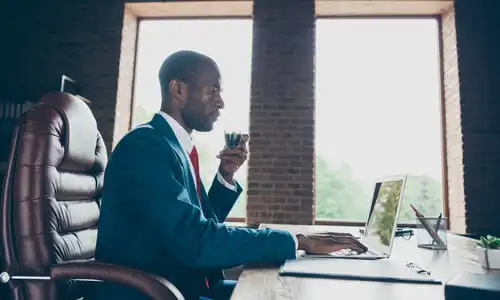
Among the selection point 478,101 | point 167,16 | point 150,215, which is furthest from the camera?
point 167,16

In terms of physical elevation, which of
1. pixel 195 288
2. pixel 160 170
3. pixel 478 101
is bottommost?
pixel 195 288

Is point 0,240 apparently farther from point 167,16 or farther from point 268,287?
point 167,16

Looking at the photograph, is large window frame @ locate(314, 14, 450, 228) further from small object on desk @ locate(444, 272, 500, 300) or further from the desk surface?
small object on desk @ locate(444, 272, 500, 300)

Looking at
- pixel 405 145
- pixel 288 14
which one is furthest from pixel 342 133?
pixel 288 14

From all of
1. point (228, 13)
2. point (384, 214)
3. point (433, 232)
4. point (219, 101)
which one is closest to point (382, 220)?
point (384, 214)

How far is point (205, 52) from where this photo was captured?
12.3ft

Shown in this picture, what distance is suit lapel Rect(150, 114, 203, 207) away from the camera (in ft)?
3.67

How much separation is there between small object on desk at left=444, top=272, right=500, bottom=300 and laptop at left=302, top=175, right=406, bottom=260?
0.47 m

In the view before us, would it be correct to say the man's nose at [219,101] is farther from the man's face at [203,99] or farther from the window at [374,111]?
the window at [374,111]

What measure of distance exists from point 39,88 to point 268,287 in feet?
12.2

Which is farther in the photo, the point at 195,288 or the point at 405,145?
the point at 405,145

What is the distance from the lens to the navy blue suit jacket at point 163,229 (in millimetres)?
902

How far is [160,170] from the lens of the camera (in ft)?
3.18

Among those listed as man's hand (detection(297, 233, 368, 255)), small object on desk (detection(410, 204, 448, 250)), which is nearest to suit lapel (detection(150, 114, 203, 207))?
man's hand (detection(297, 233, 368, 255))
